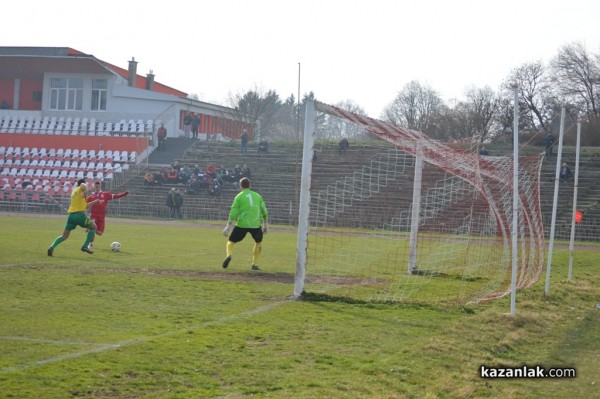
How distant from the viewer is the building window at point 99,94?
195 ft

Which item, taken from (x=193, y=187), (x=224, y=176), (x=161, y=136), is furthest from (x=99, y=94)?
(x=224, y=176)

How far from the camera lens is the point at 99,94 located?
59.6 m


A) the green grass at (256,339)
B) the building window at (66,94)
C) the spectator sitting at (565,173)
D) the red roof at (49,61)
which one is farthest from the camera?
the building window at (66,94)

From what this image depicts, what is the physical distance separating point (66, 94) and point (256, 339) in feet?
179

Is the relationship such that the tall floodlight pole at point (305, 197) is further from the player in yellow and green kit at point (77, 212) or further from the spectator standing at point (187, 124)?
the spectator standing at point (187, 124)

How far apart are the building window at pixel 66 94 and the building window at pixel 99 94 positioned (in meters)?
1.03

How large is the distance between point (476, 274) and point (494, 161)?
10.9 ft

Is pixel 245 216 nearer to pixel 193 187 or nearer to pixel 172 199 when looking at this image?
pixel 172 199

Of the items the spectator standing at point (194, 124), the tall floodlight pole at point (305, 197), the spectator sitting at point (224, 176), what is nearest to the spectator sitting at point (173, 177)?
the spectator sitting at point (224, 176)

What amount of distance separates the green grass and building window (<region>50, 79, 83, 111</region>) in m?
46.1

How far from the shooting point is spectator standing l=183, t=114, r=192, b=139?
5519cm

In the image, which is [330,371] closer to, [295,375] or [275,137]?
[295,375]

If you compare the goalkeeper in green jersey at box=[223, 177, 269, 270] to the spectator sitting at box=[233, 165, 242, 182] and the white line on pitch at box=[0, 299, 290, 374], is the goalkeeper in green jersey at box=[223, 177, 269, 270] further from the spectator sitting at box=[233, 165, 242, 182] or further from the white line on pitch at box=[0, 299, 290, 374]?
the spectator sitting at box=[233, 165, 242, 182]

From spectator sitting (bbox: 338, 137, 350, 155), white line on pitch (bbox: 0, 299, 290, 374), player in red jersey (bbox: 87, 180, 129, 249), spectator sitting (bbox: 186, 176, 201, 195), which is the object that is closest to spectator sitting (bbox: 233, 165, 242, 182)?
spectator sitting (bbox: 186, 176, 201, 195)
